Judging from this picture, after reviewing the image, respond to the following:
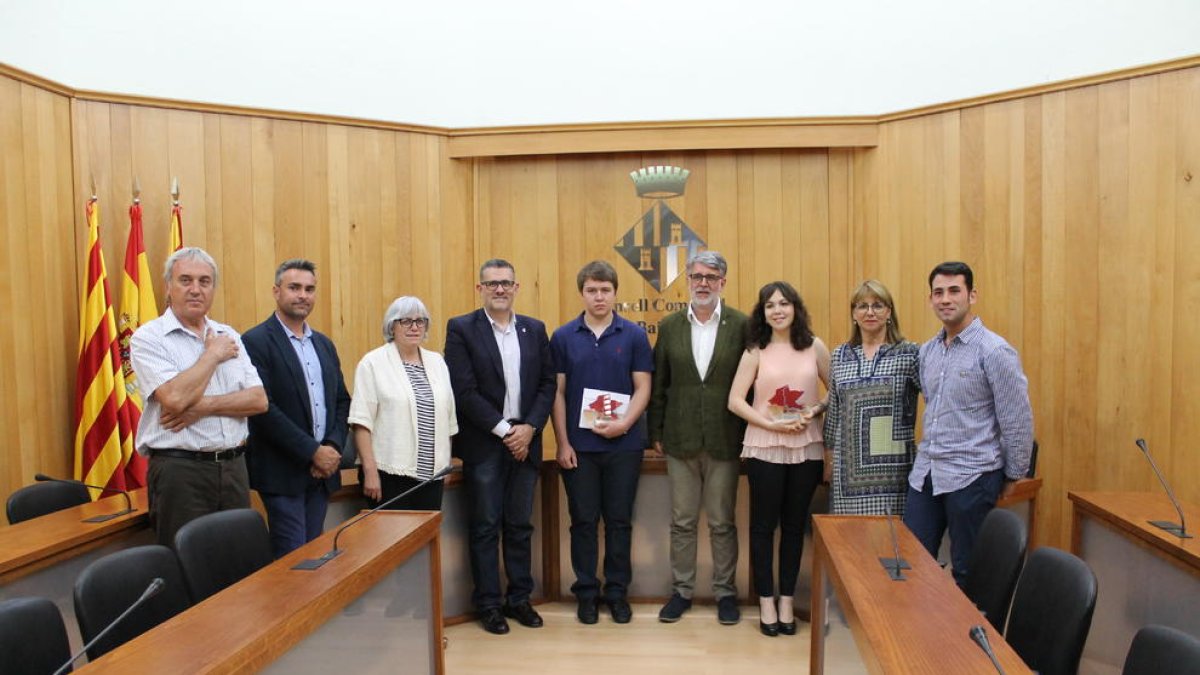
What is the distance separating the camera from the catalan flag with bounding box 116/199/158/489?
372 centimetres

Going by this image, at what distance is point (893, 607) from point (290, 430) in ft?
6.77

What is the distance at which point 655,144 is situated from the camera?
4684mm

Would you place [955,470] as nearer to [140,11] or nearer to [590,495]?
[590,495]

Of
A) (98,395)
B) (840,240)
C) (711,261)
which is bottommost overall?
(98,395)

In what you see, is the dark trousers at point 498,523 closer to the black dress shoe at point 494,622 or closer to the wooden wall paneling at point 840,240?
the black dress shoe at point 494,622

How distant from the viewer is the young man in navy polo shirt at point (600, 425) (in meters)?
3.49

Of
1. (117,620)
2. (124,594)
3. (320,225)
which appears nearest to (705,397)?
(124,594)

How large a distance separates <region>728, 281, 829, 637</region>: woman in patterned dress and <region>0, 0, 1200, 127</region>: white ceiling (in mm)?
1923

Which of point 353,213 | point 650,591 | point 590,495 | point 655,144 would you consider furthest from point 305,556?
point 655,144

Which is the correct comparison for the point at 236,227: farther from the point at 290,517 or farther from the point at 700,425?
the point at 700,425

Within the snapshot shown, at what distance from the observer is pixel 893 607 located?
1.75m

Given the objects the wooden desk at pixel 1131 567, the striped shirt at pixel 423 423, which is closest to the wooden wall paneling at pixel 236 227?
the striped shirt at pixel 423 423

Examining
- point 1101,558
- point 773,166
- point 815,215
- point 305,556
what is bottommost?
point 1101,558

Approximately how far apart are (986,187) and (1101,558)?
212 centimetres
